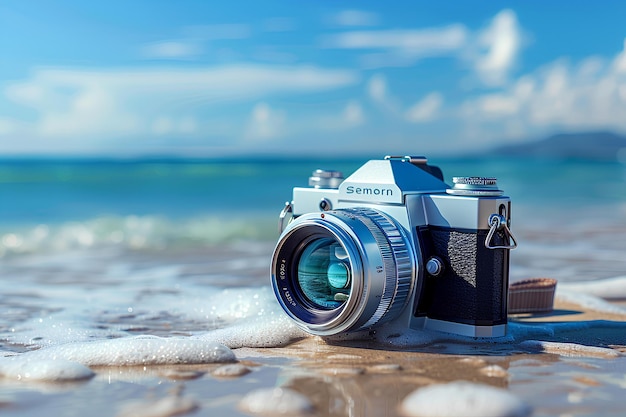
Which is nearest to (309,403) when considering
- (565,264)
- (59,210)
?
(565,264)

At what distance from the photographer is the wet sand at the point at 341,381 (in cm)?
170

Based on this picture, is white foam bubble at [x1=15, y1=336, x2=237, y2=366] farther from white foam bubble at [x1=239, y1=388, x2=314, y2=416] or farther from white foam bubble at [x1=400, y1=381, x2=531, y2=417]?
white foam bubble at [x1=400, y1=381, x2=531, y2=417]

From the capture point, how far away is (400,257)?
7.08ft

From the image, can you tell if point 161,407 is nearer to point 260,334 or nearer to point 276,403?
point 276,403

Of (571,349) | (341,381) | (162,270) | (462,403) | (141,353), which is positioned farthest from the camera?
(162,270)

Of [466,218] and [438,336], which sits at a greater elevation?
[466,218]

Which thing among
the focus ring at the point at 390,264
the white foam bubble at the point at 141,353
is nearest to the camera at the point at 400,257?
the focus ring at the point at 390,264

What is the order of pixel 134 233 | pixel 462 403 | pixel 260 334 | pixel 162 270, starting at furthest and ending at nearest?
pixel 134 233
pixel 162 270
pixel 260 334
pixel 462 403

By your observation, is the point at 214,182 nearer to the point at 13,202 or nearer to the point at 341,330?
the point at 13,202

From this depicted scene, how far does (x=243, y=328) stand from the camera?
7.97 feet

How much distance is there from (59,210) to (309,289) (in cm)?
741

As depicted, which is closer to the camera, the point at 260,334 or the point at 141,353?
the point at 141,353

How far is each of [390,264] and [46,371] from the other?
0.81 metres

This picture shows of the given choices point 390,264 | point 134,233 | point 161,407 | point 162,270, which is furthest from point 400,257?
point 134,233
